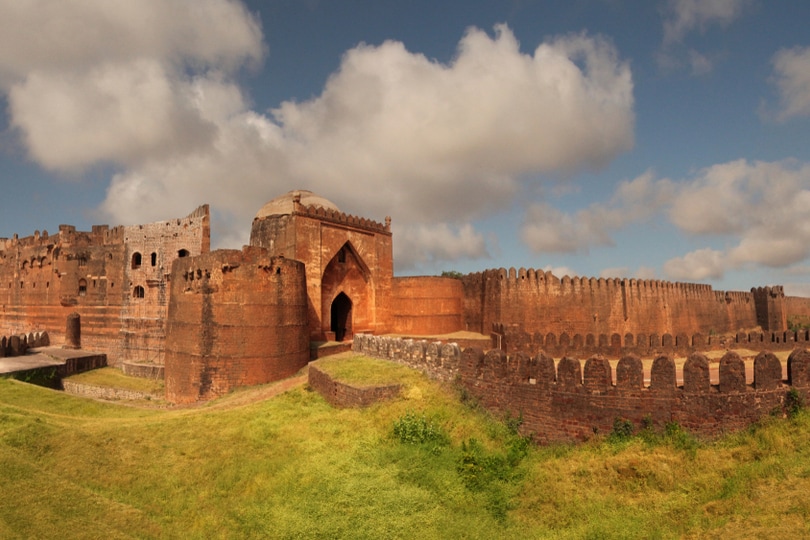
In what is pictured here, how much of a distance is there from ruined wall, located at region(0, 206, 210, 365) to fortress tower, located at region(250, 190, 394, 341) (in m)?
6.20

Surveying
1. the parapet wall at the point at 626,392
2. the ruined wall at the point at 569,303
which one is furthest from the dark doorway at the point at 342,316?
the parapet wall at the point at 626,392

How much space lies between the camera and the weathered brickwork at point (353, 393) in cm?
1146

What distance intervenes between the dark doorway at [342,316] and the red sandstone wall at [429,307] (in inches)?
96.9

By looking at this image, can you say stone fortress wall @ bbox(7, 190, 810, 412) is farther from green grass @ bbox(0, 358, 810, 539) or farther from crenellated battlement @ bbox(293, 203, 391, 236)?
green grass @ bbox(0, 358, 810, 539)

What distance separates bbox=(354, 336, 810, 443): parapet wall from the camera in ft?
24.7

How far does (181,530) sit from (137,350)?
23.6 metres

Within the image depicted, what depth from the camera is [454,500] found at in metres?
7.84

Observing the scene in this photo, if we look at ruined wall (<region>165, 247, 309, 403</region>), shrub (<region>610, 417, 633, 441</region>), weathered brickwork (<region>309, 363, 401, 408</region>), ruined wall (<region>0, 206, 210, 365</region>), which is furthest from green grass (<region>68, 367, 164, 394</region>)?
shrub (<region>610, 417, 633, 441</region>)

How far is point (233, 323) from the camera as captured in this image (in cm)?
1703

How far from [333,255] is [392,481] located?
51.2 feet

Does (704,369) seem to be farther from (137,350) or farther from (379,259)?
(137,350)

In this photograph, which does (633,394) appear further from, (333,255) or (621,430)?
(333,255)

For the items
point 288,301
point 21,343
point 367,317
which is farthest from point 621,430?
point 21,343

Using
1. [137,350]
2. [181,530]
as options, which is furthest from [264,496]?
[137,350]
